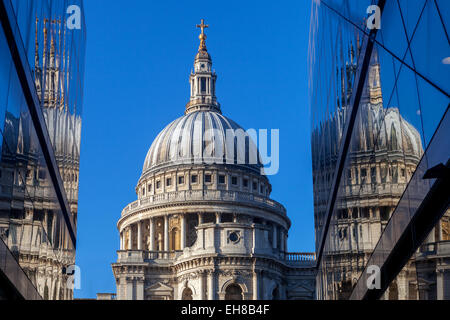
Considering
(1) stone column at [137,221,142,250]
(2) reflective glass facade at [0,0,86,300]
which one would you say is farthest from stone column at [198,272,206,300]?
(2) reflective glass facade at [0,0,86,300]

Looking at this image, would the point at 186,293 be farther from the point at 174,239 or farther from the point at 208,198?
the point at 208,198

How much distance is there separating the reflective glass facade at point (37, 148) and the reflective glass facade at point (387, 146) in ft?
29.4

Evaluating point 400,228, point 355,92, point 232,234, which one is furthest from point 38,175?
point 232,234

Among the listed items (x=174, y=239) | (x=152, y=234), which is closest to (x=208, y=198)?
(x=174, y=239)

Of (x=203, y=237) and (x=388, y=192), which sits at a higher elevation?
(x=203, y=237)

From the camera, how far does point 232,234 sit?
88188 millimetres

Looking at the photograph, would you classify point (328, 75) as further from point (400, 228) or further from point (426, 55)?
point (426, 55)

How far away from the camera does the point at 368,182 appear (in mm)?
25016

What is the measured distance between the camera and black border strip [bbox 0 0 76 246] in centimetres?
1930

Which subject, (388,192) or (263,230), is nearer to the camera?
(388,192)

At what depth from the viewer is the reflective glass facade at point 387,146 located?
15.4 meters

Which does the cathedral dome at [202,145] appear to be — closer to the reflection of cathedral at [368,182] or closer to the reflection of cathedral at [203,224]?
the reflection of cathedral at [203,224]

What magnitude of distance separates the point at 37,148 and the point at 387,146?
36.1ft
